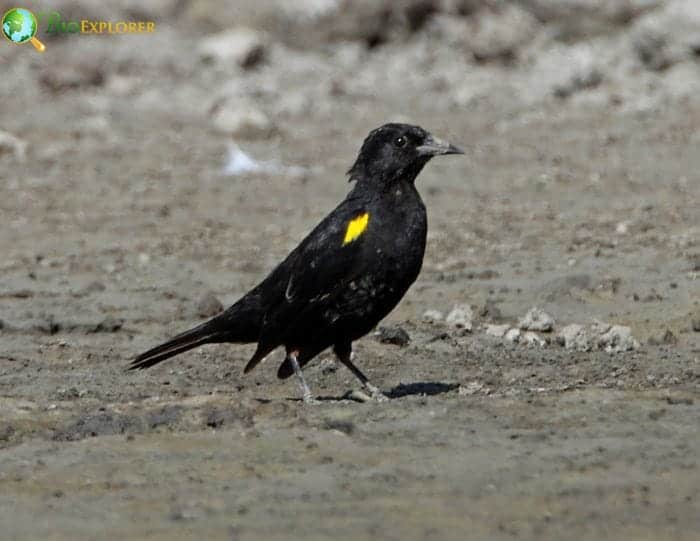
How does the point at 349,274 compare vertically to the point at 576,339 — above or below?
above

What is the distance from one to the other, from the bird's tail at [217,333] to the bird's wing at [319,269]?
0.61ft

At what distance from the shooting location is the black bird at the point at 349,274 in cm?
791

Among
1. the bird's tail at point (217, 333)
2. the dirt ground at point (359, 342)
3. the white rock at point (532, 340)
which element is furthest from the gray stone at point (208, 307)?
the white rock at point (532, 340)

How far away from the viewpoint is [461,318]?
9758 mm

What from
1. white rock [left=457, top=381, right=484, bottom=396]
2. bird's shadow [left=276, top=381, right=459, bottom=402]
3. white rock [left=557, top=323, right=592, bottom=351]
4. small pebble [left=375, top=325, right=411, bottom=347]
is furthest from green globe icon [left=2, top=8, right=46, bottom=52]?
white rock [left=457, top=381, right=484, bottom=396]

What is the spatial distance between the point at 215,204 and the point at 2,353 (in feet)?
17.0

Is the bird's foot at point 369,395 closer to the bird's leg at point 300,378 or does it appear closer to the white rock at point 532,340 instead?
the bird's leg at point 300,378

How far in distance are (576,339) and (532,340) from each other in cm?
32

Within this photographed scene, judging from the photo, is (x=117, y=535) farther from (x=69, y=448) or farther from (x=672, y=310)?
(x=672, y=310)

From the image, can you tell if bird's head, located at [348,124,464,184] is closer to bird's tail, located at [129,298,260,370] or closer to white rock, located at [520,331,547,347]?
bird's tail, located at [129,298,260,370]

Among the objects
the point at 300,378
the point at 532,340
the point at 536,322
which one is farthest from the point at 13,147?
the point at 300,378

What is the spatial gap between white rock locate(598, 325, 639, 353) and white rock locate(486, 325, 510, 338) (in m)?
0.69

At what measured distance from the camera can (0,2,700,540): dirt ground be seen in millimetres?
5895

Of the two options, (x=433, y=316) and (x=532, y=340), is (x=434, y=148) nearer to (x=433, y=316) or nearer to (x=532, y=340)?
(x=532, y=340)
